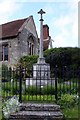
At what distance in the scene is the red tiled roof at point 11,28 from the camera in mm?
31044

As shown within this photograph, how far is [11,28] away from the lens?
3241 centimetres

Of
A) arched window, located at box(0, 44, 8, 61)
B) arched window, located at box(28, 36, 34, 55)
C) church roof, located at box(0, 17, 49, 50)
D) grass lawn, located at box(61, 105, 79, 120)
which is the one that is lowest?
grass lawn, located at box(61, 105, 79, 120)

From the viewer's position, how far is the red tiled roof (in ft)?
102

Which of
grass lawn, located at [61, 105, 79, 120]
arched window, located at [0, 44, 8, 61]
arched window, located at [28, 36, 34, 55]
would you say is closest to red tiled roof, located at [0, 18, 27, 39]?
arched window, located at [0, 44, 8, 61]

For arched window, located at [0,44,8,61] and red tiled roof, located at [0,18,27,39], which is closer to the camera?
red tiled roof, located at [0,18,27,39]

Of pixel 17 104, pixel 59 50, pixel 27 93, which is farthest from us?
pixel 59 50

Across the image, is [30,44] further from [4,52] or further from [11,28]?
[4,52]

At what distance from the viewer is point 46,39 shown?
38.2 meters

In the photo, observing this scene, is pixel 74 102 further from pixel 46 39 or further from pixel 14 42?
pixel 46 39

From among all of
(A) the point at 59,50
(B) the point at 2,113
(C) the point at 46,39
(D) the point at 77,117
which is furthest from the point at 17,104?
(C) the point at 46,39

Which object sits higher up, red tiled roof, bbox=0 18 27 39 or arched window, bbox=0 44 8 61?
red tiled roof, bbox=0 18 27 39

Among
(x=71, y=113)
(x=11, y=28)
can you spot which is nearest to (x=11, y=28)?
(x=11, y=28)

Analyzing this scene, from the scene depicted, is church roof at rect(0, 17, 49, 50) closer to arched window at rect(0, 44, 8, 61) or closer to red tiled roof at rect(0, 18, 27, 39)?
red tiled roof at rect(0, 18, 27, 39)

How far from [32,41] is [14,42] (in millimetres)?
3301
